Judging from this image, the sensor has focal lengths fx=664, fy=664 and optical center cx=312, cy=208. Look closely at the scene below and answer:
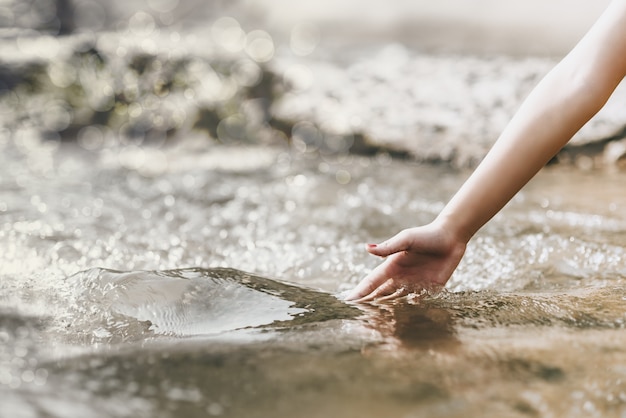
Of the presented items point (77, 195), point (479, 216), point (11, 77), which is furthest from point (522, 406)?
point (11, 77)

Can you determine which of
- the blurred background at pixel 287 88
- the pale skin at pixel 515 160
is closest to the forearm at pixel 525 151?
the pale skin at pixel 515 160

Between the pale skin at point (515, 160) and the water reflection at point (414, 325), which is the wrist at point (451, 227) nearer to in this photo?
the pale skin at point (515, 160)

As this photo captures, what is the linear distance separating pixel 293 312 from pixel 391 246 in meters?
0.29

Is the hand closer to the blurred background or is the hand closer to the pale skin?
the pale skin

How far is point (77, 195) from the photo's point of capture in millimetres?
3023

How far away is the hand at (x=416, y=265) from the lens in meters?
1.52

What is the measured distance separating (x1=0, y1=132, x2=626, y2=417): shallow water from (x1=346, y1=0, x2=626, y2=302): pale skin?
0.37ft

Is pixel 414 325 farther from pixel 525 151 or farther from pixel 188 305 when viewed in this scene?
pixel 525 151

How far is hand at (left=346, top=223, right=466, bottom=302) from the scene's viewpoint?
4.99 ft

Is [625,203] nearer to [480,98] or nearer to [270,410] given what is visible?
[480,98]

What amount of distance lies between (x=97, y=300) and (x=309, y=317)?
46 cm

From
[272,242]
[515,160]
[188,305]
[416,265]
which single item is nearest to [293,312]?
[188,305]

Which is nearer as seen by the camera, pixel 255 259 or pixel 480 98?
pixel 255 259

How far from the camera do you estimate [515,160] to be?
156 centimetres
